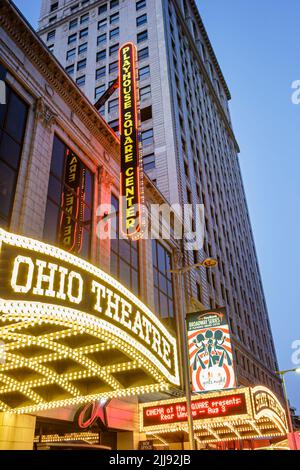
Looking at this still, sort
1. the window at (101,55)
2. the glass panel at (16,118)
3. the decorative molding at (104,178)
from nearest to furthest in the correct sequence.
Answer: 1. the glass panel at (16,118)
2. the decorative molding at (104,178)
3. the window at (101,55)

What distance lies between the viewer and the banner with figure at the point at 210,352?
16.6m

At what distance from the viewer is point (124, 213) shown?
64.5ft

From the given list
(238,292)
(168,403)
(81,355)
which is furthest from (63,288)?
(238,292)

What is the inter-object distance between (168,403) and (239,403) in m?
3.14

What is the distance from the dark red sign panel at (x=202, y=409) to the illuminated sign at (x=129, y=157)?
7.93 meters

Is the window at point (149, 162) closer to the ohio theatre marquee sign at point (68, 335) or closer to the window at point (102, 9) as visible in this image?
the ohio theatre marquee sign at point (68, 335)

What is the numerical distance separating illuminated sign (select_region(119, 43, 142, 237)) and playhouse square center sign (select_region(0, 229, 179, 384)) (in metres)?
8.67

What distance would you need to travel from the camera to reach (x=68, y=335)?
9414mm

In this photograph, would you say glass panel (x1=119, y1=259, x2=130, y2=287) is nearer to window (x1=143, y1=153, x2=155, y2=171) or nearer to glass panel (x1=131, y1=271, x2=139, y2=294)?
glass panel (x1=131, y1=271, x2=139, y2=294)

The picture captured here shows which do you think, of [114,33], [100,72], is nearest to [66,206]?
[100,72]

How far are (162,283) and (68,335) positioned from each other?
678 inches

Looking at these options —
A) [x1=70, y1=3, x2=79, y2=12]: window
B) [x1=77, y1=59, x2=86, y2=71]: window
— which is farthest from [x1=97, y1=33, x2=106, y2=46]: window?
[x1=70, y1=3, x2=79, y2=12]: window

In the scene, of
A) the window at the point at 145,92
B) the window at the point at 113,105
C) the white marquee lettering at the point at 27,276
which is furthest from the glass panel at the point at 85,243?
the window at the point at 113,105

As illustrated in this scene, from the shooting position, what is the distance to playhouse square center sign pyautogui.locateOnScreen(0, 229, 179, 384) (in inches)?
271
